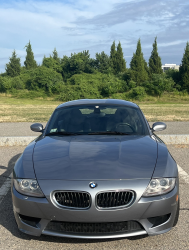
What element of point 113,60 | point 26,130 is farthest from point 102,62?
point 26,130

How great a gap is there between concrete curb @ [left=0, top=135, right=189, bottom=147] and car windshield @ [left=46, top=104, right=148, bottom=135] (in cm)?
353

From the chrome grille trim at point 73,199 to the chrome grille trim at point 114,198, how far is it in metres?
0.10

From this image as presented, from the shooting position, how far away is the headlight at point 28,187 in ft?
9.06

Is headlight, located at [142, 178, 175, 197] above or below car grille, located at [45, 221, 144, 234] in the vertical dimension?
above

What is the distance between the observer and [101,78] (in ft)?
196

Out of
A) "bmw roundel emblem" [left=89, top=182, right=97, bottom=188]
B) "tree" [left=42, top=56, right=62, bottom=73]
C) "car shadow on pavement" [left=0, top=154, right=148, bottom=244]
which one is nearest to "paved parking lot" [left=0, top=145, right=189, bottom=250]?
"car shadow on pavement" [left=0, top=154, right=148, bottom=244]

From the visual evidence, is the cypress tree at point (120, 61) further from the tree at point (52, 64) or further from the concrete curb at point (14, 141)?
the concrete curb at point (14, 141)

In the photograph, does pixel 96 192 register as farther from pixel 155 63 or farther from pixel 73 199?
pixel 155 63

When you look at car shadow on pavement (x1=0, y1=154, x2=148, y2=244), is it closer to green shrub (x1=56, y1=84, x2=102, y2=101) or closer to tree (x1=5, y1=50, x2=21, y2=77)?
green shrub (x1=56, y1=84, x2=102, y2=101)

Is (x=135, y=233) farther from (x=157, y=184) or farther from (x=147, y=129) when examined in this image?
(x=147, y=129)

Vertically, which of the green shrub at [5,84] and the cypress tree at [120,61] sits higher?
the cypress tree at [120,61]

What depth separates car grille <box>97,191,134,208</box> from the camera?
2648 millimetres

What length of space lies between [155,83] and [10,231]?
5197 cm

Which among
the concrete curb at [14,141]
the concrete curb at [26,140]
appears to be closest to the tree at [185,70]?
the concrete curb at [26,140]
